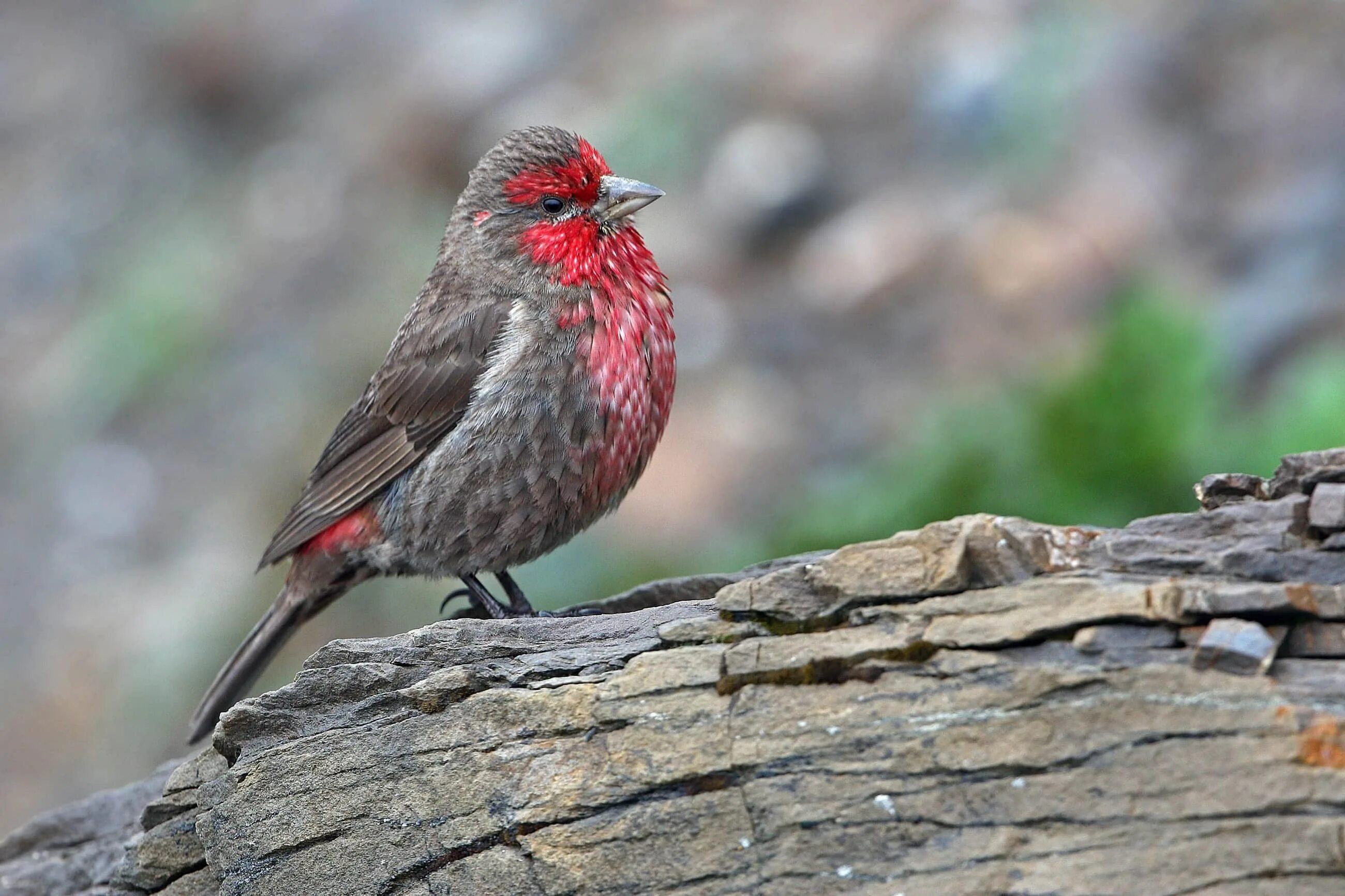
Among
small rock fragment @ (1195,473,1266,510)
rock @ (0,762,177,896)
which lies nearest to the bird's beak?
rock @ (0,762,177,896)

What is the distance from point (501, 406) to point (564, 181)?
84 cm

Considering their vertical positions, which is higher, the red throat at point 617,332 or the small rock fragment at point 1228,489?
the red throat at point 617,332

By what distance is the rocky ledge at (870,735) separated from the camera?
2.78 meters

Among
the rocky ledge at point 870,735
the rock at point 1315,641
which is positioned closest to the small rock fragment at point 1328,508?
the rocky ledge at point 870,735

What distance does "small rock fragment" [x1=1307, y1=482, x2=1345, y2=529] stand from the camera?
2994 mm

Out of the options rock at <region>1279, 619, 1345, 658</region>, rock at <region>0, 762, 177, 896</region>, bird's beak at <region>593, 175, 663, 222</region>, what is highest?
bird's beak at <region>593, 175, 663, 222</region>


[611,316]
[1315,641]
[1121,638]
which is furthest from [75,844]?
[1315,641]

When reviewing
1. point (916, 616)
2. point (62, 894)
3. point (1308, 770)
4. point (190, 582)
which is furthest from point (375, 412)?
point (190, 582)

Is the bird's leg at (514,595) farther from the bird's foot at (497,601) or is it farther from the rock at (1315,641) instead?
the rock at (1315,641)

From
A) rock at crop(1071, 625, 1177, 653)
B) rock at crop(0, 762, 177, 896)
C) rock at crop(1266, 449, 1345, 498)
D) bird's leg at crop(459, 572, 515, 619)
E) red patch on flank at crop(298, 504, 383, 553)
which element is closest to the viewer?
rock at crop(1071, 625, 1177, 653)

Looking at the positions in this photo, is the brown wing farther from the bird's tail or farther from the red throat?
the red throat

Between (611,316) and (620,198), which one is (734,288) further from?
(611,316)

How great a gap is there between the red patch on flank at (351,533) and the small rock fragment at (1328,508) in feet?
10.2

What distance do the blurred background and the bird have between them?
1550 millimetres
